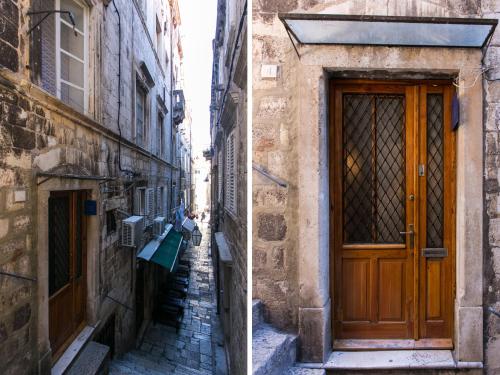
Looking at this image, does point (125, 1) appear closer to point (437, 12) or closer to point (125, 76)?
point (125, 76)

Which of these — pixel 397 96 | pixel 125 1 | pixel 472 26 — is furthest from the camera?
pixel 397 96

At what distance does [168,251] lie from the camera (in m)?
1.34

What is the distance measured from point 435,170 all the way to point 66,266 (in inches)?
67.9

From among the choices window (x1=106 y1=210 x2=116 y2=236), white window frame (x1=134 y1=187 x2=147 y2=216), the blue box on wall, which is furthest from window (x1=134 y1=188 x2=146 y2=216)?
the blue box on wall

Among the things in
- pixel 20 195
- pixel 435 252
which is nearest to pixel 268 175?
pixel 435 252

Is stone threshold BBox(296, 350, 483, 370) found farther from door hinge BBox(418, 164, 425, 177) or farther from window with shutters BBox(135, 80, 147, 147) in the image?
window with shutters BBox(135, 80, 147, 147)

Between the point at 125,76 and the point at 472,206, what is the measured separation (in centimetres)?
166

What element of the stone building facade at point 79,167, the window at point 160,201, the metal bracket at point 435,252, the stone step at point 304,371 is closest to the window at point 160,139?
the stone building facade at point 79,167

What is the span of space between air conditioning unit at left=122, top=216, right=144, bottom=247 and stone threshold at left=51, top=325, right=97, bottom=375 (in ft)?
0.87

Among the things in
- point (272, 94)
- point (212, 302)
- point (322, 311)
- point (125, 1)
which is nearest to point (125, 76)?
point (125, 1)

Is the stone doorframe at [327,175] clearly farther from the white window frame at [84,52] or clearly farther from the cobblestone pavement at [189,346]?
the white window frame at [84,52]

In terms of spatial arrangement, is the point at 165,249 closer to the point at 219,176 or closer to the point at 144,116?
the point at 144,116

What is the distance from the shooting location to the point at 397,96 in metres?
1.79

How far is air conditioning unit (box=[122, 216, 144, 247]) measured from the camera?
3.52 feet
